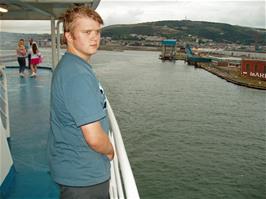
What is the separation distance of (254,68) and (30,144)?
38771 millimetres

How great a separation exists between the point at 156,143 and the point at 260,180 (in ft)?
18.7

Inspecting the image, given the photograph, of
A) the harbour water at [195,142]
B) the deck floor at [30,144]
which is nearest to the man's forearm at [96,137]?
the deck floor at [30,144]

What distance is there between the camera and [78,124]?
1.16 metres

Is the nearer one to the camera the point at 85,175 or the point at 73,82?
the point at 73,82

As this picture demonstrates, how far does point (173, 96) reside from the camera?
32250mm

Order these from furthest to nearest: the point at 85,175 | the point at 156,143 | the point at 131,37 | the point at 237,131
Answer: the point at 131,37, the point at 237,131, the point at 156,143, the point at 85,175

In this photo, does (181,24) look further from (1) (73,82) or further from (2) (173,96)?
(1) (73,82)

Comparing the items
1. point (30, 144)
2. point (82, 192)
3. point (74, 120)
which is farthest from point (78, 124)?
point (30, 144)

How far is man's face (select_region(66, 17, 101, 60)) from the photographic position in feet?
4.23

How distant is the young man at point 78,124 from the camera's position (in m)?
1.18

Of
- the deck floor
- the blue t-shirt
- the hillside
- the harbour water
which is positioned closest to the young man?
the blue t-shirt

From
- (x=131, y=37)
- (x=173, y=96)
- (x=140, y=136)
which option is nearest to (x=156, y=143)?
(x=140, y=136)

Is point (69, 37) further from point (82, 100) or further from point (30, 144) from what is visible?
point (30, 144)

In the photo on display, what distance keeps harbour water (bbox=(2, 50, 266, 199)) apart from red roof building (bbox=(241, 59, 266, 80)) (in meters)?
5.16
